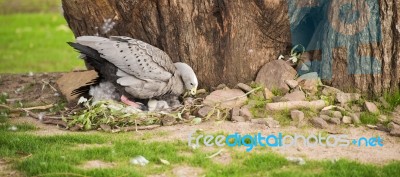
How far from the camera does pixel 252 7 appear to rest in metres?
7.31

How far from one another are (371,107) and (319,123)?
70 cm

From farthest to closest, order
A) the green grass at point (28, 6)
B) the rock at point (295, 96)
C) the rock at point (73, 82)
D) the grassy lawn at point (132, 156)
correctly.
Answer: the green grass at point (28, 6) < the rock at point (73, 82) < the rock at point (295, 96) < the grassy lawn at point (132, 156)

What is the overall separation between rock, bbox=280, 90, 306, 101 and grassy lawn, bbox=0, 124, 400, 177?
1.33 m

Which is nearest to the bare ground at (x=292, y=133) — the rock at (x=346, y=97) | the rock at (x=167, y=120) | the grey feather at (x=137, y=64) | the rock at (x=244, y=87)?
the rock at (x=167, y=120)

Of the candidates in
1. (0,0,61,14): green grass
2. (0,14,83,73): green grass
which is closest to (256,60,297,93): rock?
(0,14,83,73): green grass

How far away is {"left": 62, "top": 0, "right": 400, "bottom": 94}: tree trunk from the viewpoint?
7.05 m

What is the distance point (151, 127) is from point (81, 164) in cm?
131

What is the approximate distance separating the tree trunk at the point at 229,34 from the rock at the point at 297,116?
2.70 feet

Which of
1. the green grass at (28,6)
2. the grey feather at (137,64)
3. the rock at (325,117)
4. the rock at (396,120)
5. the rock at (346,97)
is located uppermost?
the green grass at (28,6)

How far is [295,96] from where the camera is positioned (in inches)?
279

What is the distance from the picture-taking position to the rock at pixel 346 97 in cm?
697

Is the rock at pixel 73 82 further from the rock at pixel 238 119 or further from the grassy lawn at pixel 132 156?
the rock at pixel 238 119

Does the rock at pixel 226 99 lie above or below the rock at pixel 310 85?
below

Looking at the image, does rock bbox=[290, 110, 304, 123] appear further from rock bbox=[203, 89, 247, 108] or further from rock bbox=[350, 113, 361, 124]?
rock bbox=[203, 89, 247, 108]
